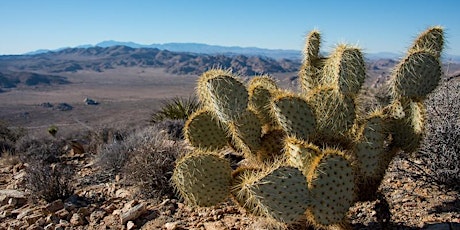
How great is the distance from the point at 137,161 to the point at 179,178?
2339 millimetres

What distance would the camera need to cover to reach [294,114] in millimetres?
3492

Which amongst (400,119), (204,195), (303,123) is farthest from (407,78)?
(204,195)

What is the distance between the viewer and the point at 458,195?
440 centimetres

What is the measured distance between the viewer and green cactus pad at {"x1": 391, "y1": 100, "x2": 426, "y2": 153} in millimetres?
3822

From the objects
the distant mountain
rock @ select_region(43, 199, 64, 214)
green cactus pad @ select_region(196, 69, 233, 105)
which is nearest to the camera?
green cactus pad @ select_region(196, 69, 233, 105)

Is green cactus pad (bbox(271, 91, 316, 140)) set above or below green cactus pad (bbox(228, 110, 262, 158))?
above

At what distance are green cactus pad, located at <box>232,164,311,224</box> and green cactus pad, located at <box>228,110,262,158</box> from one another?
0.75 m

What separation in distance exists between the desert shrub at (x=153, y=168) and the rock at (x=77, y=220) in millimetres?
774

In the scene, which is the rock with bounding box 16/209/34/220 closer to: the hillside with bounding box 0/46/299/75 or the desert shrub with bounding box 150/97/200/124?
the desert shrub with bounding box 150/97/200/124

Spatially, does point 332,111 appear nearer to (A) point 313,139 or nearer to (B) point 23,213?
(A) point 313,139

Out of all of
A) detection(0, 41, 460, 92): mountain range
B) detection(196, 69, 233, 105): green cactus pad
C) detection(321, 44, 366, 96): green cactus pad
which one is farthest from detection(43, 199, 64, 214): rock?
detection(0, 41, 460, 92): mountain range

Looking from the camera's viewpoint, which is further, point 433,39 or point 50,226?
point 50,226

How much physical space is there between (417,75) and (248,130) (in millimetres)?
1439

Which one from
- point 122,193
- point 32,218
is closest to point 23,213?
point 32,218
